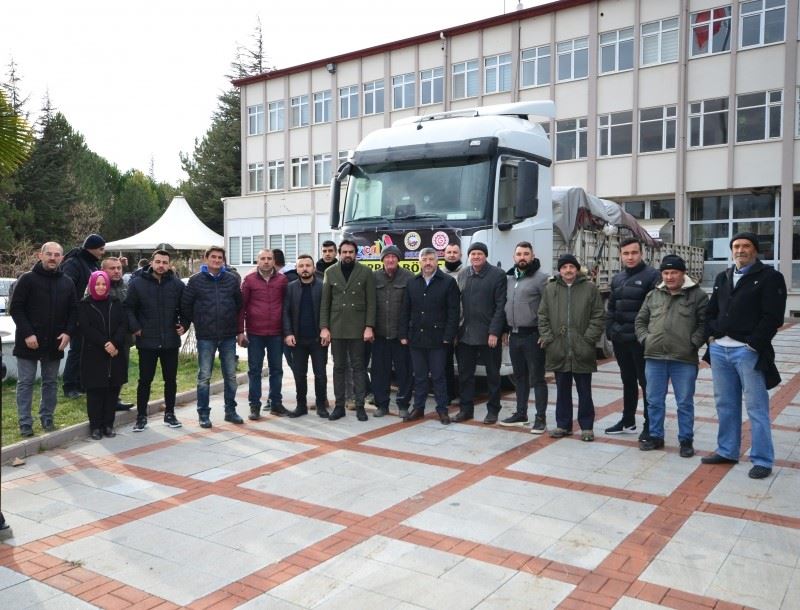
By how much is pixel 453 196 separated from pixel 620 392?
374 cm

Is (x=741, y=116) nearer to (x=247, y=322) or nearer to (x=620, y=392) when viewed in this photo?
(x=620, y=392)

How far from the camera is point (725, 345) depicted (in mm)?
6320

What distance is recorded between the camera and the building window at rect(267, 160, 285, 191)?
42125 mm

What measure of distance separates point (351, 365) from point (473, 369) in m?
1.45

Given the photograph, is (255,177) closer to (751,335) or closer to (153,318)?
(153,318)

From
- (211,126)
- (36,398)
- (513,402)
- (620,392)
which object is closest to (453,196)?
(513,402)

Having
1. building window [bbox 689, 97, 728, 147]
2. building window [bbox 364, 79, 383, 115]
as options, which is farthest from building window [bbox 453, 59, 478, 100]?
building window [bbox 689, 97, 728, 147]

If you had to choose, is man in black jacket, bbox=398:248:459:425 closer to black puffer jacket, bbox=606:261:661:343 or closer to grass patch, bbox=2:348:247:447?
black puffer jacket, bbox=606:261:661:343

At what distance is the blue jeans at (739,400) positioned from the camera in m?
6.14

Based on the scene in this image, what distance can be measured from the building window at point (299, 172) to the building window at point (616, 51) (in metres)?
17.3

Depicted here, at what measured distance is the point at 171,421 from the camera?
27.2 ft

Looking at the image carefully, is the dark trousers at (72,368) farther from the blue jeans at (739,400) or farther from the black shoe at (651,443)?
the blue jeans at (739,400)

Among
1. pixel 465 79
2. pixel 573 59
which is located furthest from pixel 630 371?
pixel 465 79

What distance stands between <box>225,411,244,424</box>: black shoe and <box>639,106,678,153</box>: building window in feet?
81.9
